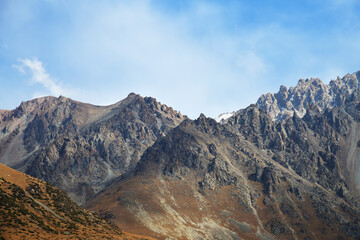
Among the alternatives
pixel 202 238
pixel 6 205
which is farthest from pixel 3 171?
pixel 202 238

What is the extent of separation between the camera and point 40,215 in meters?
74.1

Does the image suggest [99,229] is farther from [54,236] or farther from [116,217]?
[116,217]

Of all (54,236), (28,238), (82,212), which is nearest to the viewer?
(28,238)

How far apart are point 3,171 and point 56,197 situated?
48.2 ft

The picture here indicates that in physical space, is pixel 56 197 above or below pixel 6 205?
above

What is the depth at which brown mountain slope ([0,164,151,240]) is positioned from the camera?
6581 cm

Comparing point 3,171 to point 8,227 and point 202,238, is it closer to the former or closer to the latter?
point 8,227

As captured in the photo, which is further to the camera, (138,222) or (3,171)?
(138,222)

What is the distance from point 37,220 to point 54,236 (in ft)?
19.3

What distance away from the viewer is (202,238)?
655 feet

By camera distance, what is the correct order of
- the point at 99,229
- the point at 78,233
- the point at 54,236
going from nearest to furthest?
the point at 54,236 < the point at 78,233 < the point at 99,229

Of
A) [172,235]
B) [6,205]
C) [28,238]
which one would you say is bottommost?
[28,238]

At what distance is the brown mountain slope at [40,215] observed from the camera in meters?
65.8

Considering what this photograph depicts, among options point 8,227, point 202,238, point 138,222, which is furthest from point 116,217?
point 8,227
